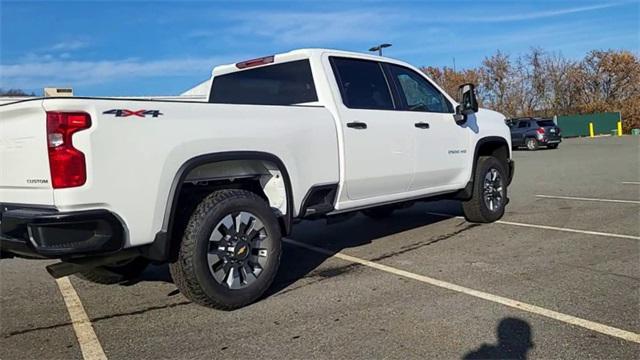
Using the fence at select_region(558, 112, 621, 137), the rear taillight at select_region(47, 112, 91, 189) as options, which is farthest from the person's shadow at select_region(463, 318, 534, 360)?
the fence at select_region(558, 112, 621, 137)

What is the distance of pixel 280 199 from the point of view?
4.70m

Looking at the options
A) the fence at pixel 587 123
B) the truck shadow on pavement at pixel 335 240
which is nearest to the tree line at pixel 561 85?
the fence at pixel 587 123

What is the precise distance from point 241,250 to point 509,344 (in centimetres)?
200

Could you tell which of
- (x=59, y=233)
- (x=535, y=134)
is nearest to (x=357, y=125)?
(x=59, y=233)

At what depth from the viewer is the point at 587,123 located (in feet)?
145

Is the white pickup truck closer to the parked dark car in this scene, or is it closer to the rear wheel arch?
the rear wheel arch

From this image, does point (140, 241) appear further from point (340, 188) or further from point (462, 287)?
point (462, 287)

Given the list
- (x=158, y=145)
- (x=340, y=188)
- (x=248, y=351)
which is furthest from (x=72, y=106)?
(x=340, y=188)

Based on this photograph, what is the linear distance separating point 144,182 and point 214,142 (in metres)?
0.60

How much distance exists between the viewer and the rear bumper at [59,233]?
3404 mm

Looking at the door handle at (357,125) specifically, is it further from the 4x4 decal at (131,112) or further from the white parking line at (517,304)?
the 4x4 decal at (131,112)

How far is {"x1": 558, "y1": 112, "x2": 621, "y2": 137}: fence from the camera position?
1747 inches

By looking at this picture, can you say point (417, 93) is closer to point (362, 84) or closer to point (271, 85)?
point (362, 84)

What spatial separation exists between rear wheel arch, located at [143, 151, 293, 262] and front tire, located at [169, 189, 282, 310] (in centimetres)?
15
